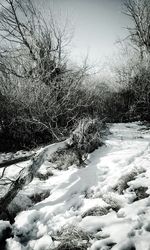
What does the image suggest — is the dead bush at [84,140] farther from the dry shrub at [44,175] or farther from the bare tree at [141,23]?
Answer: the bare tree at [141,23]

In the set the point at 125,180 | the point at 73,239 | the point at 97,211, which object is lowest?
the point at 73,239

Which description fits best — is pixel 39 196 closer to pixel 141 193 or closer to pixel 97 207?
pixel 97 207

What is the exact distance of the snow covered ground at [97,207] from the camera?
2.76 metres

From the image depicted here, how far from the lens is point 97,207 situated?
349 cm

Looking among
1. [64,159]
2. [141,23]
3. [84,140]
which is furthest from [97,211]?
[141,23]

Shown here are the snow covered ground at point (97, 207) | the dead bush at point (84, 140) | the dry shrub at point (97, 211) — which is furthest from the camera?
the dead bush at point (84, 140)

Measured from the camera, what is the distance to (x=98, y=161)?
211 inches

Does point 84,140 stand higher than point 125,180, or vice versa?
point 84,140

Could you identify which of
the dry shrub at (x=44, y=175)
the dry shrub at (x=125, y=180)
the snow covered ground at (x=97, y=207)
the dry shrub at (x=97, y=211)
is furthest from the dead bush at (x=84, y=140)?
the dry shrub at (x=97, y=211)

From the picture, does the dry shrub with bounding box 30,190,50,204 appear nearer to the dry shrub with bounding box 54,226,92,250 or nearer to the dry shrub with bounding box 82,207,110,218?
the dry shrub with bounding box 82,207,110,218

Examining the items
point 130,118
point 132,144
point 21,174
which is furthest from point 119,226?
point 130,118

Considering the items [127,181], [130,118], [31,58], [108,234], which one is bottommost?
[108,234]

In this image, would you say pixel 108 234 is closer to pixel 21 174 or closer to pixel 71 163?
pixel 21 174

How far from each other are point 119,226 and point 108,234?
0.17 metres
